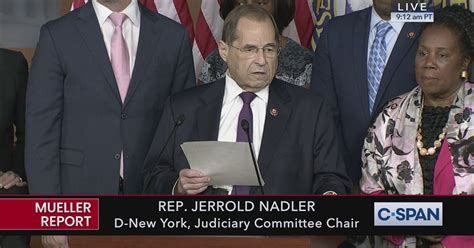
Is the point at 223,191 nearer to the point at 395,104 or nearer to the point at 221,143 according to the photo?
the point at 221,143

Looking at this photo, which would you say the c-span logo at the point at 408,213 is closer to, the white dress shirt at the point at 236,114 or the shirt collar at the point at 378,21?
the white dress shirt at the point at 236,114

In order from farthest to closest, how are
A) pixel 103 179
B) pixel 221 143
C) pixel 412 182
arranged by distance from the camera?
pixel 103 179
pixel 412 182
pixel 221 143

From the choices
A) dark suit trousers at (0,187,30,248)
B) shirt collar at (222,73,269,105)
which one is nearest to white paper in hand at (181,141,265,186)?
shirt collar at (222,73,269,105)

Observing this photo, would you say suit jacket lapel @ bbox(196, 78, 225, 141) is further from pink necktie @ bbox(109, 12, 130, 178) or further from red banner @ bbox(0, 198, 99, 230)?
red banner @ bbox(0, 198, 99, 230)

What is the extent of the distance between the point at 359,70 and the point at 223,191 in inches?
26.4

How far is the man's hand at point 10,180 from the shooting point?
4.22 metres

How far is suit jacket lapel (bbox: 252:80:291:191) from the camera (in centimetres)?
391

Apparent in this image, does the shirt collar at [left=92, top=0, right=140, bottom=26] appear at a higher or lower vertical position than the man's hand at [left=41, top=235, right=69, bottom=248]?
higher

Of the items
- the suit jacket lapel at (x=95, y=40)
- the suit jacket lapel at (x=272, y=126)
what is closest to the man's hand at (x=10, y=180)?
the suit jacket lapel at (x=95, y=40)

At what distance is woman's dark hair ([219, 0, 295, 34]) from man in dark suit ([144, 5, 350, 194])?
1.11 ft

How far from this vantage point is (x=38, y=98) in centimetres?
407

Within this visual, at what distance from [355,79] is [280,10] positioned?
383mm

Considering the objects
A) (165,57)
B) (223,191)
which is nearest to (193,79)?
(165,57)

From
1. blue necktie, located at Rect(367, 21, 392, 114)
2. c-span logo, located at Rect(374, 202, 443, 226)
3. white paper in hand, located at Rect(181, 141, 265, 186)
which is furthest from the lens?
blue necktie, located at Rect(367, 21, 392, 114)
